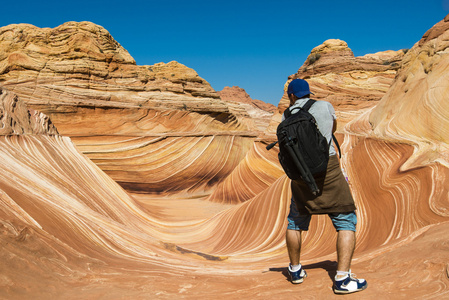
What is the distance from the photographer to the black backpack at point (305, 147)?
2412mm

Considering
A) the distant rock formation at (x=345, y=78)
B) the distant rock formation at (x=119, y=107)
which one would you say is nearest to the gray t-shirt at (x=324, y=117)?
the distant rock formation at (x=345, y=78)

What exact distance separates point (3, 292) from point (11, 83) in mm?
12251

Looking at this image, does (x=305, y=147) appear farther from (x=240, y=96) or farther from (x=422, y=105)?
(x=240, y=96)

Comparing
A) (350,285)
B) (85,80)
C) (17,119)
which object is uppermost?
(85,80)

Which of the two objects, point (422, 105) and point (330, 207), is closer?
point (330, 207)

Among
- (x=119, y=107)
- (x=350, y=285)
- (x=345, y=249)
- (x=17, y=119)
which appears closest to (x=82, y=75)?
(x=119, y=107)

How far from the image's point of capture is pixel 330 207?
2.53 meters

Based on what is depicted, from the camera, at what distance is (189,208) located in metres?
10.2

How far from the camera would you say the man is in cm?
238

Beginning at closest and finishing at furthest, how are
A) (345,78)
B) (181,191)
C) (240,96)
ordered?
(345,78)
(181,191)
(240,96)

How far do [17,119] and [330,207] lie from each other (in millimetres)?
5731

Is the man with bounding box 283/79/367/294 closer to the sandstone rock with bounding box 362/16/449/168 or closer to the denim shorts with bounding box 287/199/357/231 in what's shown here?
the denim shorts with bounding box 287/199/357/231

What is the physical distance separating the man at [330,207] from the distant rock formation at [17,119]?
4.67 metres

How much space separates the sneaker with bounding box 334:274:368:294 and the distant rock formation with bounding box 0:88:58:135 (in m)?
5.08
